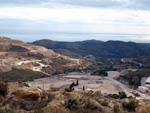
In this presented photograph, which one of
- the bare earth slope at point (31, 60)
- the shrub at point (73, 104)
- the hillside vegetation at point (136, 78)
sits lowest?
the hillside vegetation at point (136, 78)

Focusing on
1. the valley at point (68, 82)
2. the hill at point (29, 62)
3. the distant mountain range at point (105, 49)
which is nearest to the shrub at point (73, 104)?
the valley at point (68, 82)

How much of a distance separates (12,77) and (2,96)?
3421 centimetres

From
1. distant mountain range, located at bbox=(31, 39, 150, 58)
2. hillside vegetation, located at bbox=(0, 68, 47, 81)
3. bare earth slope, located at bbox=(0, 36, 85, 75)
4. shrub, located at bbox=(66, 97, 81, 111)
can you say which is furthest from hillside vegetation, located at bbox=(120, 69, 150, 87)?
distant mountain range, located at bbox=(31, 39, 150, 58)

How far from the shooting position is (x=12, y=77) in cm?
4459

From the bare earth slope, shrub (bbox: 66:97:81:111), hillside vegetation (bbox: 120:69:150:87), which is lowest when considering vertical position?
hillside vegetation (bbox: 120:69:150:87)

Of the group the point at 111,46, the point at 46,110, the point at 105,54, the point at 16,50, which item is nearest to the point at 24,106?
the point at 46,110

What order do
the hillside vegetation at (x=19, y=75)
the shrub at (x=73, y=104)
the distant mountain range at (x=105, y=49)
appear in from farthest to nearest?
1. the distant mountain range at (x=105, y=49)
2. the hillside vegetation at (x=19, y=75)
3. the shrub at (x=73, y=104)

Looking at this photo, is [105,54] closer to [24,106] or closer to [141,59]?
[141,59]

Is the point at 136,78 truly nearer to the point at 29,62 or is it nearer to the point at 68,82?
the point at 68,82

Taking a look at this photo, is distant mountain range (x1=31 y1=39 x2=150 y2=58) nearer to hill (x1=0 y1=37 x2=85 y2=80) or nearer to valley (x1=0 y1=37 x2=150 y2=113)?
valley (x1=0 y1=37 x2=150 y2=113)

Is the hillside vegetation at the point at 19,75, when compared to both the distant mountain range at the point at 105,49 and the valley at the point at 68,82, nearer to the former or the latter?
the valley at the point at 68,82

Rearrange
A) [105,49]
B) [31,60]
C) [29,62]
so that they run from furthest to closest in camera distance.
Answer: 1. [105,49]
2. [31,60]
3. [29,62]

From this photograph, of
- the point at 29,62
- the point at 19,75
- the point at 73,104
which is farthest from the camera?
the point at 29,62

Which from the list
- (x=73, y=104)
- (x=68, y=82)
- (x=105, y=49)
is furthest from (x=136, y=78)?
(x=105, y=49)
